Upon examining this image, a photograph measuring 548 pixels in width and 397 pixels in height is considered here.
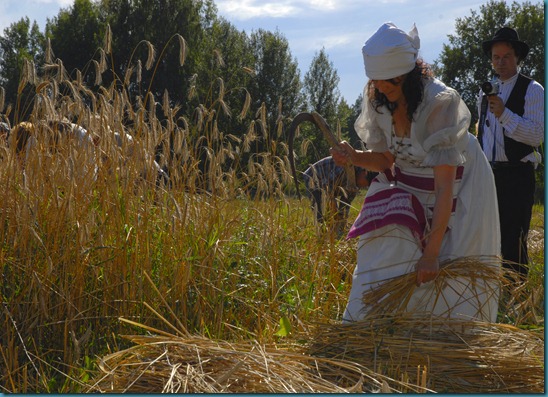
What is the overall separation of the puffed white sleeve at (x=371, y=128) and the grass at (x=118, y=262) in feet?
2.34

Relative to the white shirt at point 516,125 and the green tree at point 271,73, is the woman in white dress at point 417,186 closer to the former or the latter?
the white shirt at point 516,125

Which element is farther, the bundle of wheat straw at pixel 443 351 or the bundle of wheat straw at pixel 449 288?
the bundle of wheat straw at pixel 449 288

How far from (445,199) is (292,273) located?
40.2 inches

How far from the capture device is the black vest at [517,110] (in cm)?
513

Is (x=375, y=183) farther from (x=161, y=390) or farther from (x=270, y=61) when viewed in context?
(x=270, y=61)

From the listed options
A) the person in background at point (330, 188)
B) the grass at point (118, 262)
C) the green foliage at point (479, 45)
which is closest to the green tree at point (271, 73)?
the green foliage at point (479, 45)

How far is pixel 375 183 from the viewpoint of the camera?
3680 mm

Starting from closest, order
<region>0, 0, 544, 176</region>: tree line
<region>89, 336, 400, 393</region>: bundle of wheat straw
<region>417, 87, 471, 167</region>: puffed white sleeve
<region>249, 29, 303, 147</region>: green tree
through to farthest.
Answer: <region>89, 336, 400, 393</region>: bundle of wheat straw, <region>417, 87, 471, 167</region>: puffed white sleeve, <region>0, 0, 544, 176</region>: tree line, <region>249, 29, 303, 147</region>: green tree

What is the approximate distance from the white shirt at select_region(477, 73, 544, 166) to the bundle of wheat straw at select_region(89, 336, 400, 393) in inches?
108

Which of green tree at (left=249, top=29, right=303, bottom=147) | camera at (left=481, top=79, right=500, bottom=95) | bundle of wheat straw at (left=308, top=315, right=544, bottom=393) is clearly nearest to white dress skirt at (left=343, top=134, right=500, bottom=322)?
bundle of wheat straw at (left=308, top=315, right=544, bottom=393)

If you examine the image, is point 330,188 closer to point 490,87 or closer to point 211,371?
point 490,87

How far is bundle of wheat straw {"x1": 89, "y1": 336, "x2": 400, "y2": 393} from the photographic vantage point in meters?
2.28

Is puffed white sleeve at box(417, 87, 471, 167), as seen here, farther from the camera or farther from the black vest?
the black vest

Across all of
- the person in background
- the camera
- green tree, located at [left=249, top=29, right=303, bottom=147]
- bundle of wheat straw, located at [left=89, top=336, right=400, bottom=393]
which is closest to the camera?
bundle of wheat straw, located at [left=89, top=336, right=400, bottom=393]
